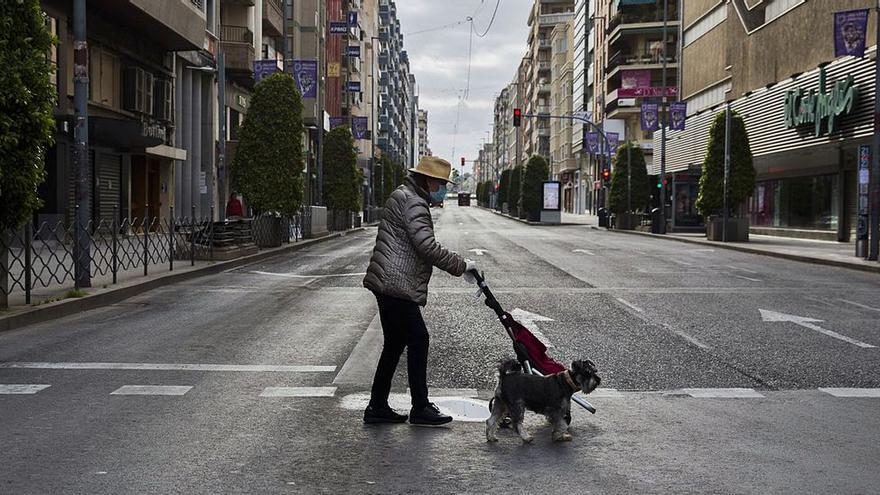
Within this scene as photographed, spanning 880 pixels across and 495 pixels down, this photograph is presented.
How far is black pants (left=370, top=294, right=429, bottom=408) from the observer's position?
592cm

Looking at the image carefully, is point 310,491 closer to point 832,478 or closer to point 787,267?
point 832,478

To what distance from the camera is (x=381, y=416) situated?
6.04m

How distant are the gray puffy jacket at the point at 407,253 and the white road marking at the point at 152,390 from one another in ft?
6.71

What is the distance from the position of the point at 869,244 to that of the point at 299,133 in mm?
16325

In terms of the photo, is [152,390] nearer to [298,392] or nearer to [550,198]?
[298,392]

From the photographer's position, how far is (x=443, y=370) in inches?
315

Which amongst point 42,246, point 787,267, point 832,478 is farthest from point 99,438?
point 787,267

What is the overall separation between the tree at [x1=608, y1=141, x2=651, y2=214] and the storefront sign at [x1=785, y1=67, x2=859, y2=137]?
16.9m

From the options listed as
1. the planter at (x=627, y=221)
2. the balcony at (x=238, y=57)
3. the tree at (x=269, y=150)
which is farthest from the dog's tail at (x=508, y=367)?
the planter at (x=627, y=221)

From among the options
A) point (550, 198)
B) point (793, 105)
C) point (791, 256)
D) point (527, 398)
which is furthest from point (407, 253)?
point (550, 198)

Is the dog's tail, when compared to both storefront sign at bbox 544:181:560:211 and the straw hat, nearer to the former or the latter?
the straw hat

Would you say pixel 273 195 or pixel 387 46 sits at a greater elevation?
pixel 387 46

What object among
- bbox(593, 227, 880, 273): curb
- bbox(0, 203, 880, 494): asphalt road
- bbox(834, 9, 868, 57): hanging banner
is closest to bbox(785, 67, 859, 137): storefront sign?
bbox(593, 227, 880, 273): curb

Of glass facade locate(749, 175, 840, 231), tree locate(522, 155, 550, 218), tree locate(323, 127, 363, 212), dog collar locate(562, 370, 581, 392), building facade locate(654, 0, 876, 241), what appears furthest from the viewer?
tree locate(522, 155, 550, 218)
